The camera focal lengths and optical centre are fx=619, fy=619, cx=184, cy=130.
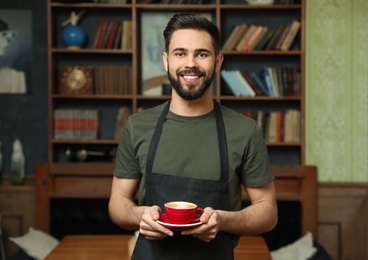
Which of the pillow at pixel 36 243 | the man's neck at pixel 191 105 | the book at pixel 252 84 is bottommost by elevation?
the pillow at pixel 36 243

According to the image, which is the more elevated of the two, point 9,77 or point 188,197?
point 9,77

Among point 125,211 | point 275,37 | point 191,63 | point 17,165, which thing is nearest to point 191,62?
point 191,63

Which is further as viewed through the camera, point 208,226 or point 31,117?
point 31,117

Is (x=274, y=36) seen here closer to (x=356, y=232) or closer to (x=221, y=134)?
(x=356, y=232)

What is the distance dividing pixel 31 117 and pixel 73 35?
2.69ft

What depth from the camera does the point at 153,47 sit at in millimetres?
5270

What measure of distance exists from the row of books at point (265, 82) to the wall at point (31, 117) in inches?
62.0

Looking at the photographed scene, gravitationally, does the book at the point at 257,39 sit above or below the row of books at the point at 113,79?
above

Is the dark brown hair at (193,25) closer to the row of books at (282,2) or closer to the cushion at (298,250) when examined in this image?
the cushion at (298,250)

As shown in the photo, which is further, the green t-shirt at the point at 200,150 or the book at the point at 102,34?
the book at the point at 102,34

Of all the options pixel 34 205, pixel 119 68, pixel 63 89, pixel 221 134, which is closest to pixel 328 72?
pixel 119 68

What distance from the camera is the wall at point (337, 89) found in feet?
16.6

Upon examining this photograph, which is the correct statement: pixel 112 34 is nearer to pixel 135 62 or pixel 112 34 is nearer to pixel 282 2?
pixel 135 62

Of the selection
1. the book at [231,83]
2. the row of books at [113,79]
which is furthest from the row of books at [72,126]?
the book at [231,83]
